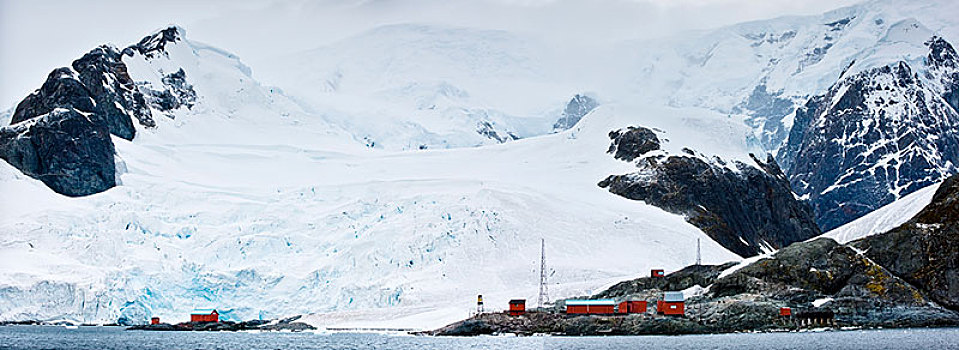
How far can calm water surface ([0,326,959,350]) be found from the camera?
87.1 m

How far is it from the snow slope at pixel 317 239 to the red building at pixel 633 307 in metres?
12.2

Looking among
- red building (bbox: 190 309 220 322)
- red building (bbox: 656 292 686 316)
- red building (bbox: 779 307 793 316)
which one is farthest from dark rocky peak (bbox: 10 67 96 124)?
red building (bbox: 779 307 793 316)

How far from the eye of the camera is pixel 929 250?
357 feet


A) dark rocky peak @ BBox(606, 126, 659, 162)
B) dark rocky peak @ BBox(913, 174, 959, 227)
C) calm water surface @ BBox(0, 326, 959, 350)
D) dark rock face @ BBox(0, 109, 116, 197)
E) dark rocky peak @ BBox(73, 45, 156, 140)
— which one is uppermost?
dark rocky peak @ BBox(73, 45, 156, 140)

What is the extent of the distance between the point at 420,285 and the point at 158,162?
168 ft

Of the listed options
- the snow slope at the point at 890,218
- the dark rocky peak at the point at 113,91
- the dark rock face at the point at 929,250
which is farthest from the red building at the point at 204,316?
the snow slope at the point at 890,218

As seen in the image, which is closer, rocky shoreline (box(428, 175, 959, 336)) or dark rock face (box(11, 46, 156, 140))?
rocky shoreline (box(428, 175, 959, 336))

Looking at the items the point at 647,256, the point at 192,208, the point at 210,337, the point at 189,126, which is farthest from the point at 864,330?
the point at 189,126

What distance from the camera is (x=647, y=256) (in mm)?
144750

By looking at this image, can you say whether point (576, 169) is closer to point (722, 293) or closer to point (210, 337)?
point (722, 293)

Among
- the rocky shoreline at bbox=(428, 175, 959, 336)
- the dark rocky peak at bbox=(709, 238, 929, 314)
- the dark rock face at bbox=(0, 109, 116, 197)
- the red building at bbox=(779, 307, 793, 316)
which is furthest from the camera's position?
the dark rock face at bbox=(0, 109, 116, 197)

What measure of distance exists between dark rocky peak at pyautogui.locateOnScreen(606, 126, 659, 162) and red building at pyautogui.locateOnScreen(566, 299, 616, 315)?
6804 cm

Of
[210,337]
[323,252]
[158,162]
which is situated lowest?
[210,337]

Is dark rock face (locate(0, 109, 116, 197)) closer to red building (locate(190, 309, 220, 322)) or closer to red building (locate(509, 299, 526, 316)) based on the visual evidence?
red building (locate(190, 309, 220, 322))
